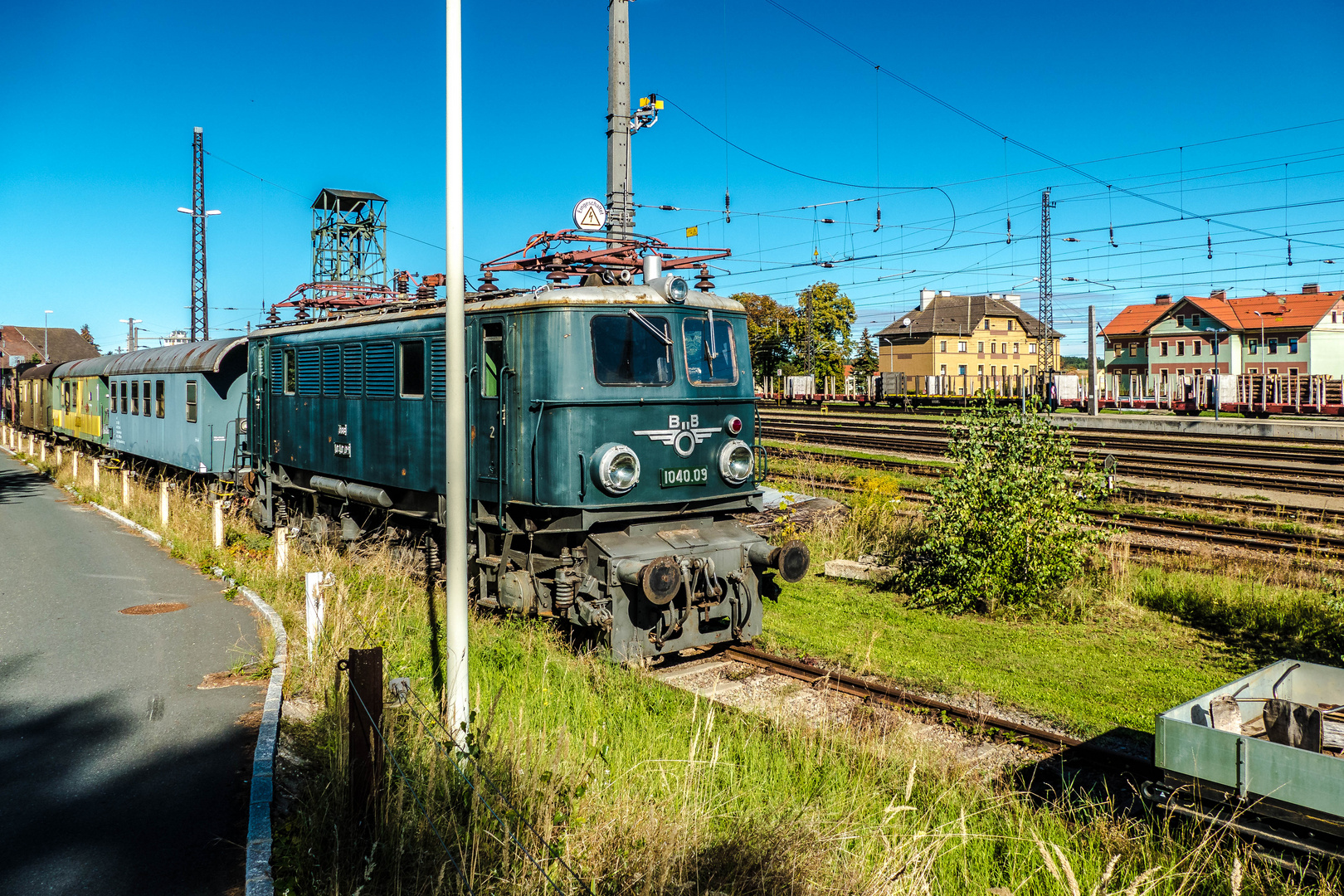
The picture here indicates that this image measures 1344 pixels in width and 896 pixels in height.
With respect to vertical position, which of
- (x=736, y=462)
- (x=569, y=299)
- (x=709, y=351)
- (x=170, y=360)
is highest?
(x=170, y=360)

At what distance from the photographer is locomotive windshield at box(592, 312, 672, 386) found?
8523 millimetres

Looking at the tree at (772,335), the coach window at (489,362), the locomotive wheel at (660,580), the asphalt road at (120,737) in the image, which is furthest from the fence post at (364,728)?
the tree at (772,335)

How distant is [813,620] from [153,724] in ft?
22.2

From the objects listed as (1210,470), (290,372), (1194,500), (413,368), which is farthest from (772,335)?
(413,368)

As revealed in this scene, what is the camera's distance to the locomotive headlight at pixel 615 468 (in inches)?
329

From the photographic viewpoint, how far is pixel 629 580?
805 centimetres

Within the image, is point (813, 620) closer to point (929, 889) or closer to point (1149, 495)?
point (929, 889)

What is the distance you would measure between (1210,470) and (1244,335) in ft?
145

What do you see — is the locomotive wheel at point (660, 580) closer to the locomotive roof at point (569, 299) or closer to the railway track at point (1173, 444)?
the locomotive roof at point (569, 299)

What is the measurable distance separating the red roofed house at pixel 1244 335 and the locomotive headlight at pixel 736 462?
159 ft

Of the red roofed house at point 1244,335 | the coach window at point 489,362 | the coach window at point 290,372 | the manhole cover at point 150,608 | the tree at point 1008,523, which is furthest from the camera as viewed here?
the red roofed house at point 1244,335

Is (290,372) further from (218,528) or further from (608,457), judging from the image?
(608,457)

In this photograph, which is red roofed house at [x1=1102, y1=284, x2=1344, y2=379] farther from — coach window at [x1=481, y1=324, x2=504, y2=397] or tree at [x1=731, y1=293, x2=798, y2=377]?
coach window at [x1=481, y1=324, x2=504, y2=397]

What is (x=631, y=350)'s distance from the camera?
870cm
